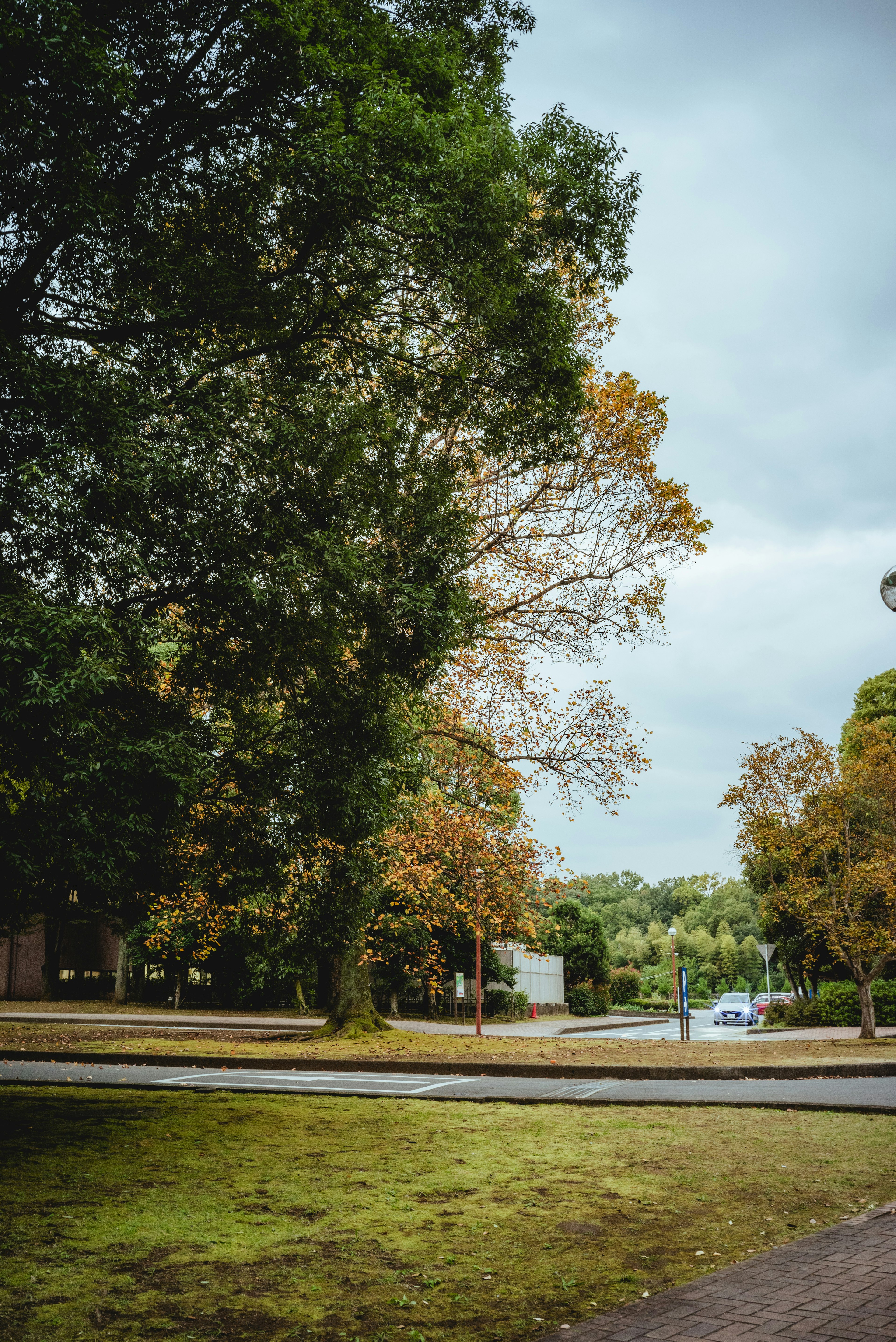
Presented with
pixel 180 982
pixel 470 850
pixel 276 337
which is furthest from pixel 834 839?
pixel 180 982

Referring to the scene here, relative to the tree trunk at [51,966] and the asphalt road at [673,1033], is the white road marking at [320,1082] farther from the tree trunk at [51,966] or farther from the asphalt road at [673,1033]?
the tree trunk at [51,966]

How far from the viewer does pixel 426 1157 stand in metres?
7.74

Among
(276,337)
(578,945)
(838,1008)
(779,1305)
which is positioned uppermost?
(276,337)

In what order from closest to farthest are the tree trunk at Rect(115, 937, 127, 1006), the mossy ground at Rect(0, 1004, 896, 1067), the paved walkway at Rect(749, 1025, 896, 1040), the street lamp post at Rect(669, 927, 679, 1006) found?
the mossy ground at Rect(0, 1004, 896, 1067)
the paved walkway at Rect(749, 1025, 896, 1040)
the street lamp post at Rect(669, 927, 679, 1006)
the tree trunk at Rect(115, 937, 127, 1006)

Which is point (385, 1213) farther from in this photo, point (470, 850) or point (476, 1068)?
point (470, 850)

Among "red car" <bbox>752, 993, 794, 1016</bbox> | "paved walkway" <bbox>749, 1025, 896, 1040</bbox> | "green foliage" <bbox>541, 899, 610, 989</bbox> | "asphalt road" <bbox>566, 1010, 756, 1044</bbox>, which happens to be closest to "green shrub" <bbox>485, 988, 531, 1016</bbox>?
"asphalt road" <bbox>566, 1010, 756, 1044</bbox>

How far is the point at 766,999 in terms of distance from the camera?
51.8 m

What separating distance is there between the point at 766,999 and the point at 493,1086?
43362 millimetres

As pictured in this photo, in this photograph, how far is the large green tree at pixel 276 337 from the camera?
23.4 feet

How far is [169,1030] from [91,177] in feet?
74.4

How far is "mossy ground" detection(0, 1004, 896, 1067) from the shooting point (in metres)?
16.7

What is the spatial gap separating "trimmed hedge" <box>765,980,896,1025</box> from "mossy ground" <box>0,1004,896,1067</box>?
339 inches

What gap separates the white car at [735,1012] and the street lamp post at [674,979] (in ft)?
6.09

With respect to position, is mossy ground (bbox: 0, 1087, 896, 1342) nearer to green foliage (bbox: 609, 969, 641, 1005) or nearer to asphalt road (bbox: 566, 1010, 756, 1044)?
asphalt road (bbox: 566, 1010, 756, 1044)
